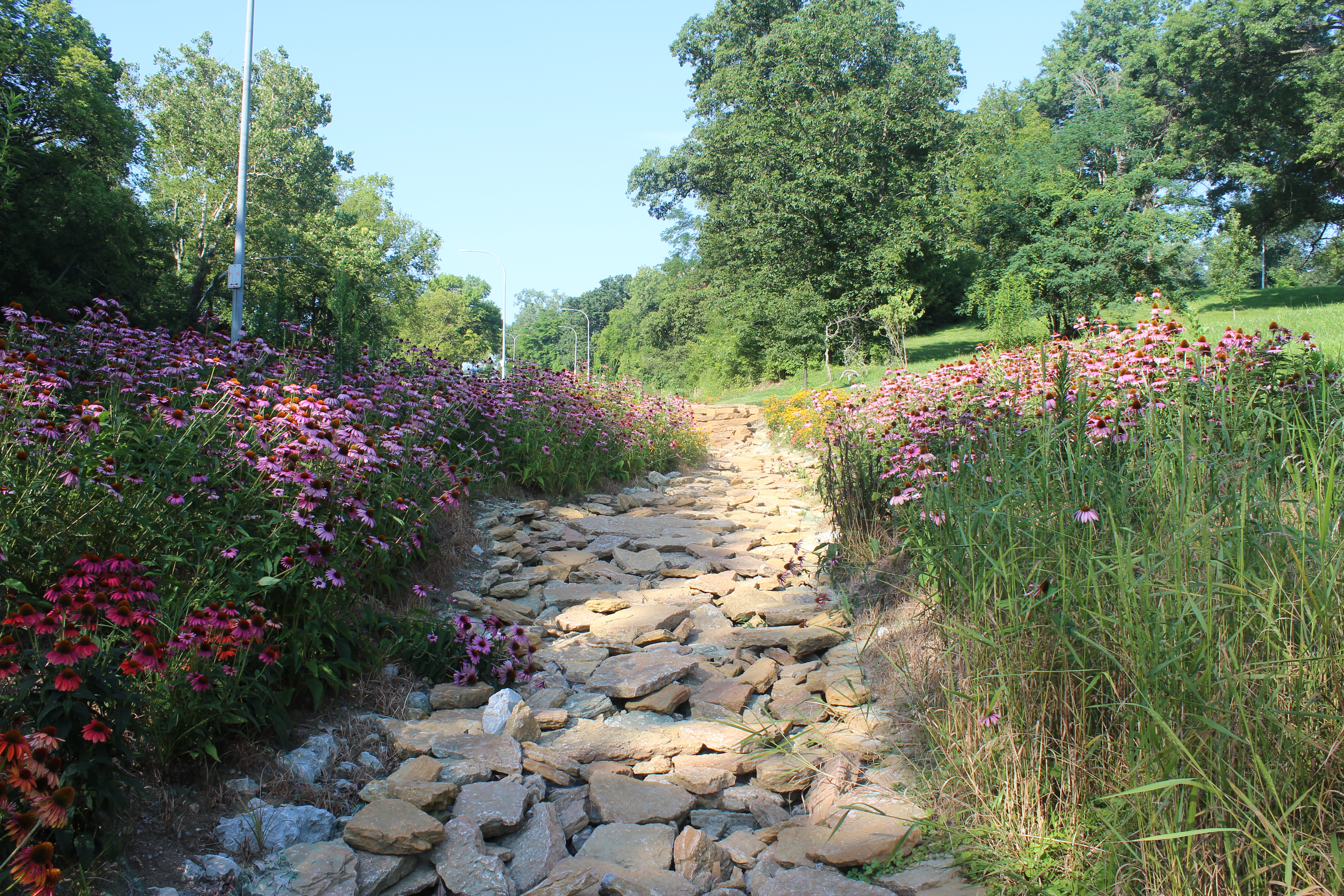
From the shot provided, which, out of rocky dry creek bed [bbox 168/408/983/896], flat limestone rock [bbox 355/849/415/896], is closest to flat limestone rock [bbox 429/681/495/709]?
rocky dry creek bed [bbox 168/408/983/896]

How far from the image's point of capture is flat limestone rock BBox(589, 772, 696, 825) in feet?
8.29

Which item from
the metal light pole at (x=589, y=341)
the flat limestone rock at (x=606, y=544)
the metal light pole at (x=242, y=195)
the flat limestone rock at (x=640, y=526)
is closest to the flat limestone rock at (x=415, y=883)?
the flat limestone rock at (x=606, y=544)

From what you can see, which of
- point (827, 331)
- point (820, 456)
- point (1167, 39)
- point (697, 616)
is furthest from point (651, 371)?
point (697, 616)

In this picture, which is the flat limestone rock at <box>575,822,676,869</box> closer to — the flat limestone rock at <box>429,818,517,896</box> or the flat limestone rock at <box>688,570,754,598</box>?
the flat limestone rock at <box>429,818,517,896</box>

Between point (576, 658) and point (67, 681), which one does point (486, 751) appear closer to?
point (576, 658)

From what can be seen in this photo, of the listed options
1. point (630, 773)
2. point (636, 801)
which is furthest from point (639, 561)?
point (636, 801)

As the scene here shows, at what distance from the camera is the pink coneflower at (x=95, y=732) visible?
1677mm

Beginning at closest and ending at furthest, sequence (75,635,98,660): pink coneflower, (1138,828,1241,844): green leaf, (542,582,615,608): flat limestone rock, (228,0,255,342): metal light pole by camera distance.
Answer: (1138,828,1241,844): green leaf → (75,635,98,660): pink coneflower → (542,582,615,608): flat limestone rock → (228,0,255,342): metal light pole

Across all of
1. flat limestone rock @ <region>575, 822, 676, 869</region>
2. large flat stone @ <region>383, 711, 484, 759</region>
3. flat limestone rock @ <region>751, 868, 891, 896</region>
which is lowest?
flat limestone rock @ <region>751, 868, 891, 896</region>

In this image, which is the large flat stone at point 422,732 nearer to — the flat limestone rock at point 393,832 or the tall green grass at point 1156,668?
the flat limestone rock at point 393,832

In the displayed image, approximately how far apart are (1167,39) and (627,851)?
3237 centimetres

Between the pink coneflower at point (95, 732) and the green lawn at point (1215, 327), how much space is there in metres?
9.98

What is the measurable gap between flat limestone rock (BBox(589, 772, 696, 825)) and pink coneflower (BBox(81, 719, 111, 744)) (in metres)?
1.45

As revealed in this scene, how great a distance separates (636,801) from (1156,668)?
165 cm
